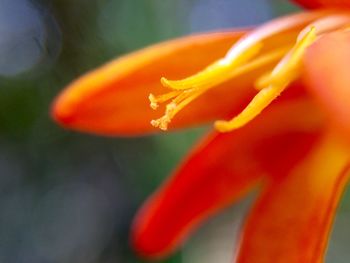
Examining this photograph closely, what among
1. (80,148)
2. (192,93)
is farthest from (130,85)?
(80,148)

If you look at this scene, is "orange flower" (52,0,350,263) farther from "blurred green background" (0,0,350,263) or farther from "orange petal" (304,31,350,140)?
"blurred green background" (0,0,350,263)

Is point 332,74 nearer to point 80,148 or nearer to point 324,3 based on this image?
point 324,3

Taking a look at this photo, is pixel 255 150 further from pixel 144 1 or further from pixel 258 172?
pixel 144 1

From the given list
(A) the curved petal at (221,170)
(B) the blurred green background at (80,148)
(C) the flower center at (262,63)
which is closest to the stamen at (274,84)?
(C) the flower center at (262,63)

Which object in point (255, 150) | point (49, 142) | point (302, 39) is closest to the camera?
point (302, 39)

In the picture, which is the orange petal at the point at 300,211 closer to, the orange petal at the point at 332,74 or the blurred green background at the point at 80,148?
the orange petal at the point at 332,74

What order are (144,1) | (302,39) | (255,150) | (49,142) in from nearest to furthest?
(302,39), (255,150), (144,1), (49,142)

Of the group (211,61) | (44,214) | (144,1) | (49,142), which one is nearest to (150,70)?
(211,61)
